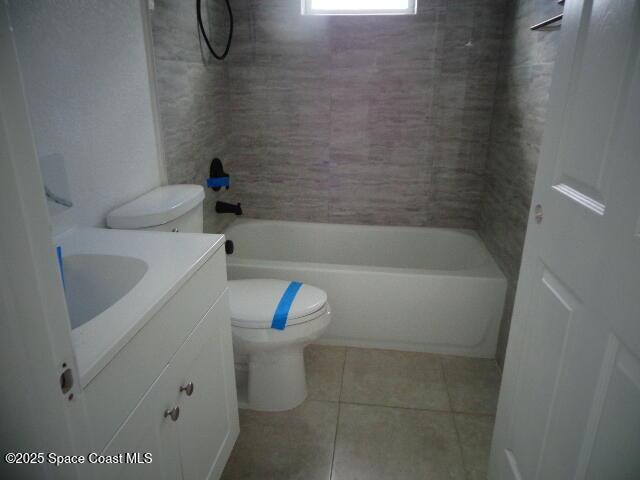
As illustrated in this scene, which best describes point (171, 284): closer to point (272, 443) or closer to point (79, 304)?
point (79, 304)

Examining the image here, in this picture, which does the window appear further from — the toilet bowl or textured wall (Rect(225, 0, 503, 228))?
the toilet bowl

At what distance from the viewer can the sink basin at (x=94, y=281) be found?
1112 millimetres

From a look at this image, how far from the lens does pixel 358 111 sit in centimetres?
255

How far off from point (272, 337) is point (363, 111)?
1499 mm

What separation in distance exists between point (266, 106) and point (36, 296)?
2.28 meters

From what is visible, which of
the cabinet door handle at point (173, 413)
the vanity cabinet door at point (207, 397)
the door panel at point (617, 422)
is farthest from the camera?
the vanity cabinet door at point (207, 397)

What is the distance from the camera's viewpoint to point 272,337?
1.66 metres

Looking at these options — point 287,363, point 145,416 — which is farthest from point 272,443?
point 145,416

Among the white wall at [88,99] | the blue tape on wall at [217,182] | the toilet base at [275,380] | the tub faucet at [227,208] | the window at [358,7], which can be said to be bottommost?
the toilet base at [275,380]

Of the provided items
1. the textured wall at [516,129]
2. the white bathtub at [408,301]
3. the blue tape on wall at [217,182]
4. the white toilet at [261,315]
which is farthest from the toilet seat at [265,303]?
the textured wall at [516,129]

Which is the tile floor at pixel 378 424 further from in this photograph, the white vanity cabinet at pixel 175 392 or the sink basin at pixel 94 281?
the sink basin at pixel 94 281

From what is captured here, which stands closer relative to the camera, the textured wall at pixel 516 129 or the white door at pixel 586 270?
the white door at pixel 586 270

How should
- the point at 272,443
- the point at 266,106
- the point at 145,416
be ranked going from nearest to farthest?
1. the point at 145,416
2. the point at 272,443
3. the point at 266,106

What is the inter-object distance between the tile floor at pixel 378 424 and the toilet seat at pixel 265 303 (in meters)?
0.44
